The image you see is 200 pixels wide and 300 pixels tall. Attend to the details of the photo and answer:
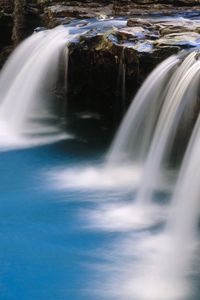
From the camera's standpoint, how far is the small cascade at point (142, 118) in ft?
27.0

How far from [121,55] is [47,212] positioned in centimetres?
322

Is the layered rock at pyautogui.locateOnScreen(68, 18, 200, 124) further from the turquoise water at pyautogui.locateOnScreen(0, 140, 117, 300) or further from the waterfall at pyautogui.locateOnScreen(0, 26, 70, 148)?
the turquoise water at pyautogui.locateOnScreen(0, 140, 117, 300)

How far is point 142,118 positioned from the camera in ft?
28.2

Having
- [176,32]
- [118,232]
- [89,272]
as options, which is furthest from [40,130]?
[89,272]

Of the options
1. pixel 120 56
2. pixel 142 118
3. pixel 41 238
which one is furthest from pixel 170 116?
pixel 41 238

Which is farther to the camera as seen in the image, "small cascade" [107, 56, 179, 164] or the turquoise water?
"small cascade" [107, 56, 179, 164]

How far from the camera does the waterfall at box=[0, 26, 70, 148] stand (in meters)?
10.7

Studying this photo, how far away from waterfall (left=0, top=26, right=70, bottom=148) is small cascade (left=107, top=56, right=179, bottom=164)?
1917 millimetres

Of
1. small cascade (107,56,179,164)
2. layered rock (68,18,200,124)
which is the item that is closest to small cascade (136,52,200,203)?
small cascade (107,56,179,164)

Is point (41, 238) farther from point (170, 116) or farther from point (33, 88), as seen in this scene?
point (33, 88)

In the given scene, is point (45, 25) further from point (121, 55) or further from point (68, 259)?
point (68, 259)

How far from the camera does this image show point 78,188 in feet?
25.7

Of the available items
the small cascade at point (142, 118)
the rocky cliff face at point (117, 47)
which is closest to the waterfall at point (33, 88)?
the rocky cliff face at point (117, 47)

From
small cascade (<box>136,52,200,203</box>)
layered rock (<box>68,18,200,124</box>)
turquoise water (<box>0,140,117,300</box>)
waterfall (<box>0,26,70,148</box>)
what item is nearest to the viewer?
turquoise water (<box>0,140,117,300</box>)
